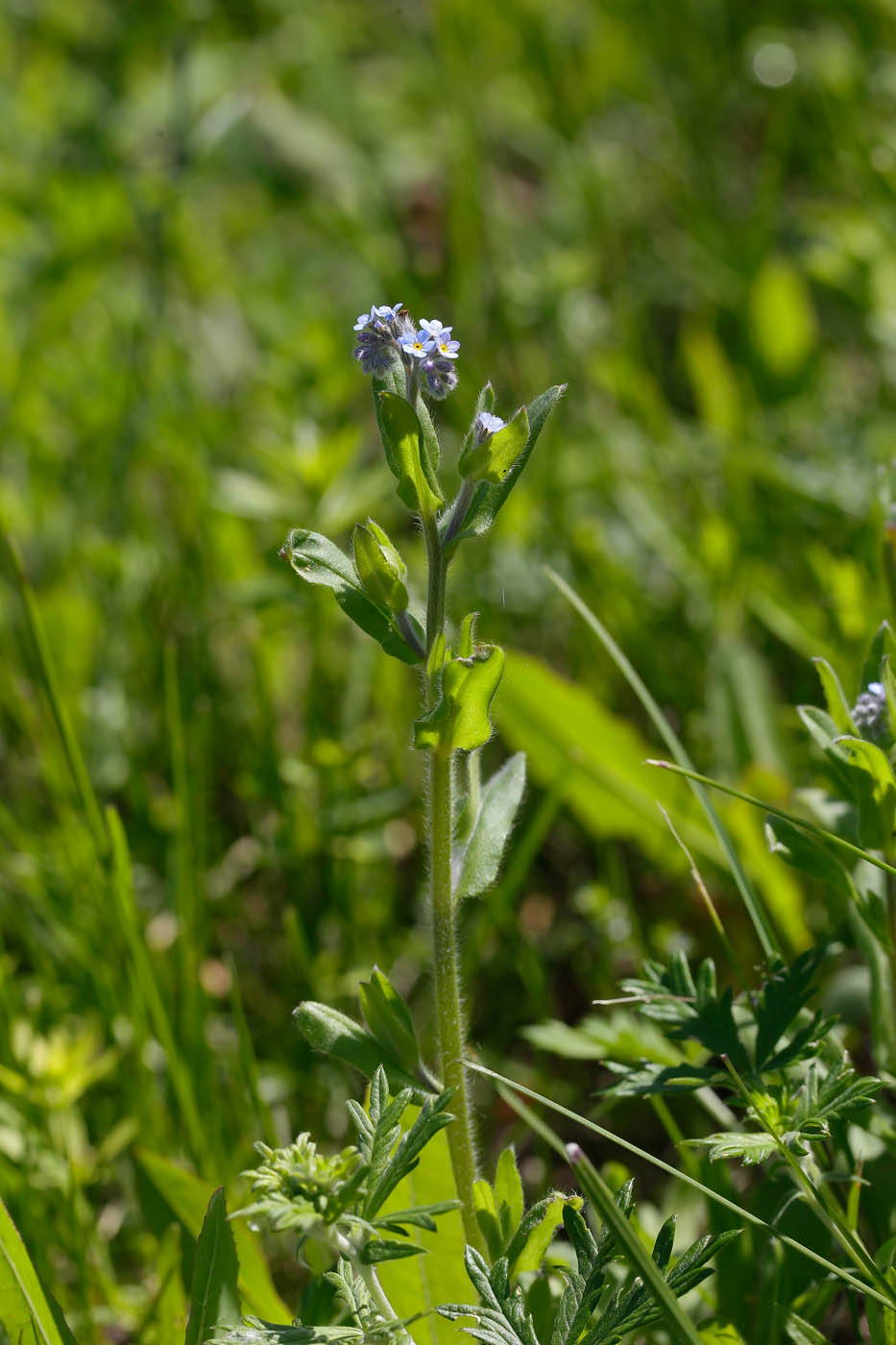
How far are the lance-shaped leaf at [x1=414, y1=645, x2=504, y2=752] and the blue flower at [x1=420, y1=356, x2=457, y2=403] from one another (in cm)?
31

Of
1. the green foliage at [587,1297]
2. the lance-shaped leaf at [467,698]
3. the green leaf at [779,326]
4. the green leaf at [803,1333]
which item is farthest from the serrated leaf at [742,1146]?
→ the green leaf at [779,326]

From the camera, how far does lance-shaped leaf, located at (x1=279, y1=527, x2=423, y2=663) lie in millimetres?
1493

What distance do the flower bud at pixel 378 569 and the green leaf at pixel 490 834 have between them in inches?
12.4

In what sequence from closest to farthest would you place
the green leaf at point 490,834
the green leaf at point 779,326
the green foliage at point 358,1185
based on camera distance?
the green foliage at point 358,1185 → the green leaf at point 490,834 → the green leaf at point 779,326

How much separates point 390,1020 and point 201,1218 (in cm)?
45

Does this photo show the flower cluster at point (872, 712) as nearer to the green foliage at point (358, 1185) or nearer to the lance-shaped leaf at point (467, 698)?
the lance-shaped leaf at point (467, 698)

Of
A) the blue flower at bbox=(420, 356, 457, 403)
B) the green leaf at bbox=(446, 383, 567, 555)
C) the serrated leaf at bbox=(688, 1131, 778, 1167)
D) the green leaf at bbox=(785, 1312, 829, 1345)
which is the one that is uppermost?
the blue flower at bbox=(420, 356, 457, 403)

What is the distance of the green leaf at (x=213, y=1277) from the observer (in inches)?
57.9

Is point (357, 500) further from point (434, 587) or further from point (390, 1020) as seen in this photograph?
point (390, 1020)

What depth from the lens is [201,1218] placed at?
1.73m

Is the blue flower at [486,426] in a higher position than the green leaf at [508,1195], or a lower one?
higher

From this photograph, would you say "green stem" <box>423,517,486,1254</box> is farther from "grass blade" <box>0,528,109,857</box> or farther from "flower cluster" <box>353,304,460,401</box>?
"grass blade" <box>0,528,109,857</box>

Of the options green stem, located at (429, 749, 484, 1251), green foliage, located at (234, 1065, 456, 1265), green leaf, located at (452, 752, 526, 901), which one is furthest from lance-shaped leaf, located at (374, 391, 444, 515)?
green foliage, located at (234, 1065, 456, 1265)

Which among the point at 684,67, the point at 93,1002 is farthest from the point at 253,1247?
the point at 684,67
